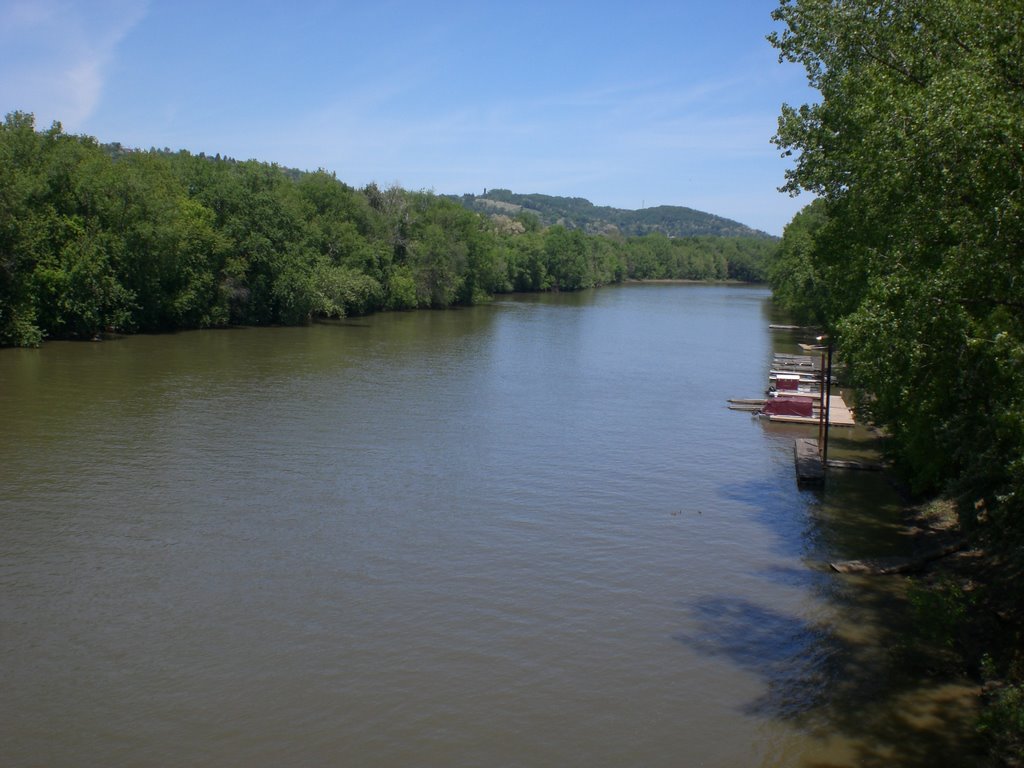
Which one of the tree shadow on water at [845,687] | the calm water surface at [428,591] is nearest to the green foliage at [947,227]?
the tree shadow on water at [845,687]

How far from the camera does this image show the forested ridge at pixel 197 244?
5112 centimetres

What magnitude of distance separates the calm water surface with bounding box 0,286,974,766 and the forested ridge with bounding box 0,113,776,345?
18235mm

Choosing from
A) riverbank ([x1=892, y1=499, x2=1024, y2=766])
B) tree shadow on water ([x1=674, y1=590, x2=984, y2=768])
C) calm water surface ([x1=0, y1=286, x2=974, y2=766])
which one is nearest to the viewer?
riverbank ([x1=892, y1=499, x2=1024, y2=766])

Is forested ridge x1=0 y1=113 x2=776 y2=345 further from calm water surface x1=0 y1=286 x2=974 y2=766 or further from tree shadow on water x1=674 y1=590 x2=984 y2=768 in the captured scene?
tree shadow on water x1=674 y1=590 x2=984 y2=768

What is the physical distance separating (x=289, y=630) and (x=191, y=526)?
6399 millimetres

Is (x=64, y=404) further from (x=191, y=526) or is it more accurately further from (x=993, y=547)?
(x=993, y=547)

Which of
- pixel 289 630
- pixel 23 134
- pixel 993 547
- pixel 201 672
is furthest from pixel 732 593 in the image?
pixel 23 134

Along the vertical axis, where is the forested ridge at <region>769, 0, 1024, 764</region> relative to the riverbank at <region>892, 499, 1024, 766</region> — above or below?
above

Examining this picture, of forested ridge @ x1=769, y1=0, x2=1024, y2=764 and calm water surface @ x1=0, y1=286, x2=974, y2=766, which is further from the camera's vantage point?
calm water surface @ x1=0, y1=286, x2=974, y2=766

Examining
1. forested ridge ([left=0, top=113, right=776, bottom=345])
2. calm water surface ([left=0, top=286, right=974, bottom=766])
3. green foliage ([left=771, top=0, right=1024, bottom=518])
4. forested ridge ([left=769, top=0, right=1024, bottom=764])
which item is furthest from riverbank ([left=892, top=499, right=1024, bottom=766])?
forested ridge ([left=0, top=113, right=776, bottom=345])

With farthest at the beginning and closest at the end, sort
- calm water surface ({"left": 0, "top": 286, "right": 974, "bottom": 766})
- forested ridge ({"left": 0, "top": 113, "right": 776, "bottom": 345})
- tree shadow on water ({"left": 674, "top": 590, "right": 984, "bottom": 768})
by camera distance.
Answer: forested ridge ({"left": 0, "top": 113, "right": 776, "bottom": 345})
calm water surface ({"left": 0, "top": 286, "right": 974, "bottom": 766})
tree shadow on water ({"left": 674, "top": 590, "right": 984, "bottom": 768})

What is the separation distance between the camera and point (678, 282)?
640 feet

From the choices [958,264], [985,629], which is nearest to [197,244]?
[985,629]

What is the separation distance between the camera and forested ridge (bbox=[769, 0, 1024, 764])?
10.7 m
